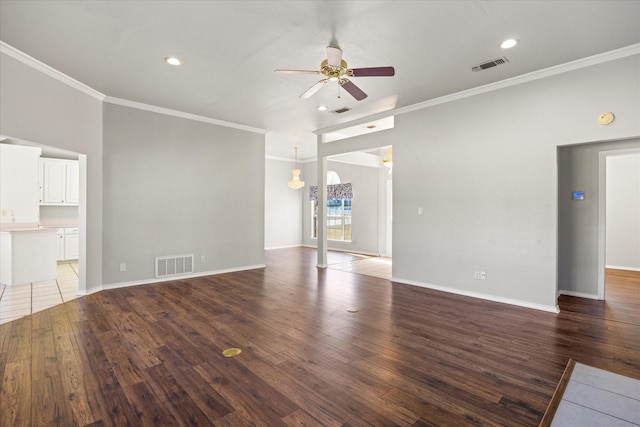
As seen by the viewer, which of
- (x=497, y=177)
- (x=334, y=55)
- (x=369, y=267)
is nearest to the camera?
(x=334, y=55)

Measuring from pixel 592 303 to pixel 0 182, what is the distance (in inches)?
399

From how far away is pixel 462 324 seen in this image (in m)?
3.50

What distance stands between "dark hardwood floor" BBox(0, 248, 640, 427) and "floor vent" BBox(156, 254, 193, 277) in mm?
993

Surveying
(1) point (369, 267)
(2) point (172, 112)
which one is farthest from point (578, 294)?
(2) point (172, 112)

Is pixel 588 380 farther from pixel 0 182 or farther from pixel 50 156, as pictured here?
pixel 50 156

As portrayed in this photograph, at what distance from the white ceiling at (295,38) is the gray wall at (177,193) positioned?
0.93 m

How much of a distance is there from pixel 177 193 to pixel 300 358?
426 cm

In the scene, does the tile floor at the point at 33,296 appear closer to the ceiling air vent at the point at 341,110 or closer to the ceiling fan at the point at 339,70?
the ceiling fan at the point at 339,70

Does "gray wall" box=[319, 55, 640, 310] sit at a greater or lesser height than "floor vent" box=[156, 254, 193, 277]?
greater

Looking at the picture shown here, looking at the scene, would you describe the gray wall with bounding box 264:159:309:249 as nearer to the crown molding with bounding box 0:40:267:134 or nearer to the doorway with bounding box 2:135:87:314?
the crown molding with bounding box 0:40:267:134

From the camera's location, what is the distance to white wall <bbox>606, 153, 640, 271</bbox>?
6.65m

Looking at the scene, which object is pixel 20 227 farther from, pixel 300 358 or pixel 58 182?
pixel 300 358

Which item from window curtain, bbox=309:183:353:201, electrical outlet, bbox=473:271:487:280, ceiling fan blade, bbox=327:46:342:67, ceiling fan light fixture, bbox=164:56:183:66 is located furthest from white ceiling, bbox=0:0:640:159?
window curtain, bbox=309:183:353:201

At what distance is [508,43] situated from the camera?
3287 mm
